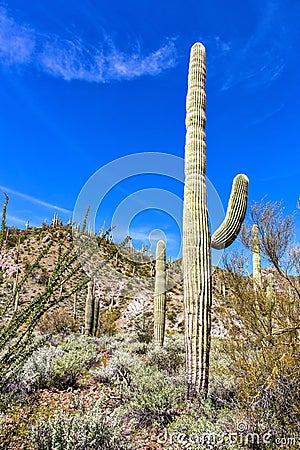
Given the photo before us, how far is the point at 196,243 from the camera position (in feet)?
17.0

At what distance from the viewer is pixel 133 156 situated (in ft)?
21.9

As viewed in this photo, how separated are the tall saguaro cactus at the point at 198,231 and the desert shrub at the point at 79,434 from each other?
73.7 inches

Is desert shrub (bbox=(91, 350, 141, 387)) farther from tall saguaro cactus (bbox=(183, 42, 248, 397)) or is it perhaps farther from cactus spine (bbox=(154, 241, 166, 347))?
cactus spine (bbox=(154, 241, 166, 347))

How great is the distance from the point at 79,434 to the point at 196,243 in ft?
9.78

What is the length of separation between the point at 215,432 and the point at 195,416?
719 mm

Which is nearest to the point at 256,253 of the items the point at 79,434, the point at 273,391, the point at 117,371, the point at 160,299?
the point at 160,299

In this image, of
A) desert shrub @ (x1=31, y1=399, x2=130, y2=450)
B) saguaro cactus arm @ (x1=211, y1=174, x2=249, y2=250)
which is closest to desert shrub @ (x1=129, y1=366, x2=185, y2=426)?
desert shrub @ (x1=31, y1=399, x2=130, y2=450)

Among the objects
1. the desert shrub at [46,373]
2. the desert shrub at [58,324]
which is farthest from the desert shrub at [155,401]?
the desert shrub at [58,324]

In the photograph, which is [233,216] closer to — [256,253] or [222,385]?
[222,385]

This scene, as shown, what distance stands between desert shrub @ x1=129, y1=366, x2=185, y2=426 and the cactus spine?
15.8 ft

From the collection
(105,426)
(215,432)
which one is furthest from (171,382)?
(105,426)

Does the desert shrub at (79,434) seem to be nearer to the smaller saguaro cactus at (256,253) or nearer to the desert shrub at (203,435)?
the desert shrub at (203,435)

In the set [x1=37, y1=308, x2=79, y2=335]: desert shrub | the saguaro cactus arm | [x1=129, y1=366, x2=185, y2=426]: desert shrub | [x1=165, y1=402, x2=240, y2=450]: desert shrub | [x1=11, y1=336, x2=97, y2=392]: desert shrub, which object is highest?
the saguaro cactus arm

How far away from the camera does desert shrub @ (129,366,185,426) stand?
434 cm
